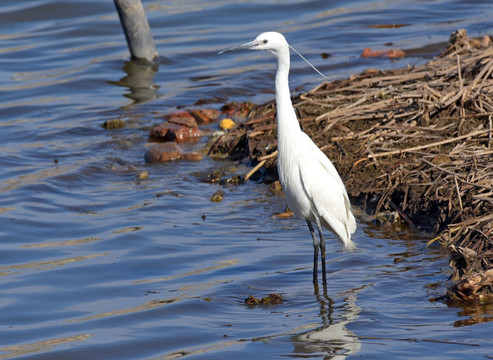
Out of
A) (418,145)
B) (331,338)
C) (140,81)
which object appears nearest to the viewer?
(331,338)

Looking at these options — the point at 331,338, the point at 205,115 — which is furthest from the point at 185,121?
the point at 331,338

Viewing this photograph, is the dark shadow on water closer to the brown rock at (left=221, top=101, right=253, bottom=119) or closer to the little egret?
the brown rock at (left=221, top=101, right=253, bottom=119)

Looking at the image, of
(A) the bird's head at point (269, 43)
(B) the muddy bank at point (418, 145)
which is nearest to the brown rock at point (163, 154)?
(B) the muddy bank at point (418, 145)

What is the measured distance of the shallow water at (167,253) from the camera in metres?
4.77

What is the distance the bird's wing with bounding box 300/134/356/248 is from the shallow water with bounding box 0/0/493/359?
38cm

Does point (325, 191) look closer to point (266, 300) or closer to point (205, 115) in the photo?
point (266, 300)

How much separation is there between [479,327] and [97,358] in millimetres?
2238

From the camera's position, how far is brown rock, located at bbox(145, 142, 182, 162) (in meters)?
8.77

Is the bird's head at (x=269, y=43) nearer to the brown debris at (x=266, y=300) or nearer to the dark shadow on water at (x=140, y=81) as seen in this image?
the brown debris at (x=266, y=300)

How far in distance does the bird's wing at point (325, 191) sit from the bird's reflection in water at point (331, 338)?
0.71 metres

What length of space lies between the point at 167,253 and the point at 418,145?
2.48 meters

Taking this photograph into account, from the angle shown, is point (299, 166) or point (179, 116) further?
point (179, 116)

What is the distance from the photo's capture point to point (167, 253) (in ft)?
Result: 20.9

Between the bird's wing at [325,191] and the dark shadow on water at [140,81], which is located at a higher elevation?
the dark shadow on water at [140,81]
